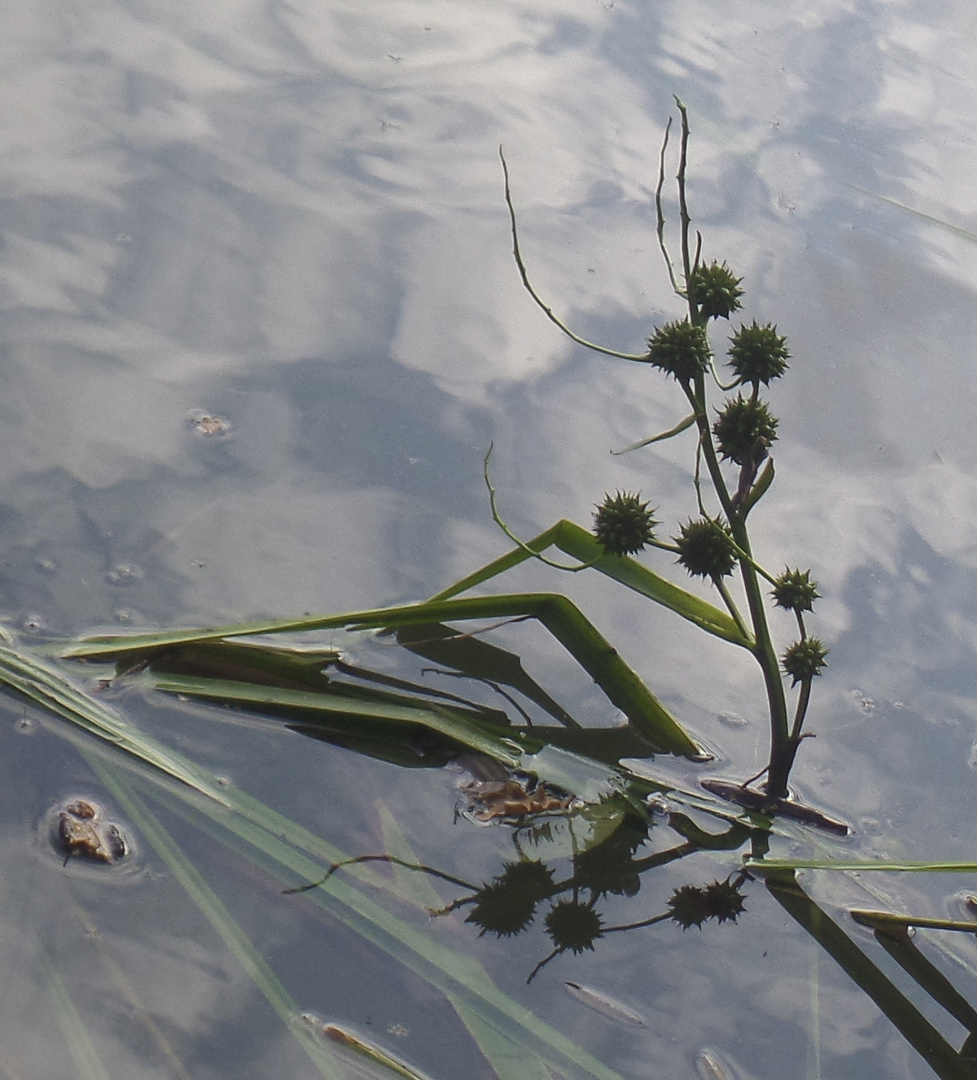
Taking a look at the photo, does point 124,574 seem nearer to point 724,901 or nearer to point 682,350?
point 682,350

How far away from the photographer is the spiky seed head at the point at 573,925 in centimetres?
168

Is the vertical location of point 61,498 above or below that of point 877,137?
below

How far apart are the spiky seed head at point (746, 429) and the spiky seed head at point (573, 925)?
708mm

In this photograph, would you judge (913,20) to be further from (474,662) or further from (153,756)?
(153,756)

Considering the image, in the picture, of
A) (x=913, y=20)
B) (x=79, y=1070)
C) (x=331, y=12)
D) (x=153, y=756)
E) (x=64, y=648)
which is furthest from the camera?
(x=913, y=20)

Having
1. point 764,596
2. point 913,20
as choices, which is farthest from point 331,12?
point 764,596

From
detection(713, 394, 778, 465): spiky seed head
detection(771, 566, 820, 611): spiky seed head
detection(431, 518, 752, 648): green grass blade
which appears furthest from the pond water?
detection(713, 394, 778, 465): spiky seed head

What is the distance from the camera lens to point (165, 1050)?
1426mm

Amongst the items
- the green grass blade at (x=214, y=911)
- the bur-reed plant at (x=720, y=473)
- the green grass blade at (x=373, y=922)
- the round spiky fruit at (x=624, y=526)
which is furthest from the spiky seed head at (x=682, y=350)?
the green grass blade at (x=214, y=911)

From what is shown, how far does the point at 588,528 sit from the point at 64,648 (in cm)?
104

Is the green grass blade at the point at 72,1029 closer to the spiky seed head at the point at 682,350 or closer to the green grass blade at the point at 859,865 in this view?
the green grass blade at the point at 859,865

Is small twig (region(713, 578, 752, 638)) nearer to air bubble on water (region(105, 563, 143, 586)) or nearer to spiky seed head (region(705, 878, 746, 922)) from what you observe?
spiky seed head (region(705, 878, 746, 922))

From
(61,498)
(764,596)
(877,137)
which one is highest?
(877,137)

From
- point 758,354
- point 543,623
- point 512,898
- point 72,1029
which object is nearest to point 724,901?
point 512,898
